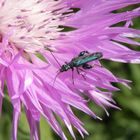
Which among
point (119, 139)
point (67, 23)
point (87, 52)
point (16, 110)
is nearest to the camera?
point (16, 110)

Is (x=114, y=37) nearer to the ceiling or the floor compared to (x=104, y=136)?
nearer to the ceiling

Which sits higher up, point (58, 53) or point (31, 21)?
point (31, 21)

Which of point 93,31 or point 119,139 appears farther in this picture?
point 119,139

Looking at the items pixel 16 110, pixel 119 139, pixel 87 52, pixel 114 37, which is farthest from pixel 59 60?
pixel 119 139

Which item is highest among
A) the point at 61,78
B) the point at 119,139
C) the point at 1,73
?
the point at 1,73

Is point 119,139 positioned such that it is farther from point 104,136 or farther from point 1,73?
point 1,73

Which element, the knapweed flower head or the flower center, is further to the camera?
the flower center

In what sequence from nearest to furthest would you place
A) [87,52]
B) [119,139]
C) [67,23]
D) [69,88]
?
[69,88]
[87,52]
[67,23]
[119,139]

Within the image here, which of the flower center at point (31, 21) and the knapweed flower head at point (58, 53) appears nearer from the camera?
the knapweed flower head at point (58, 53)
